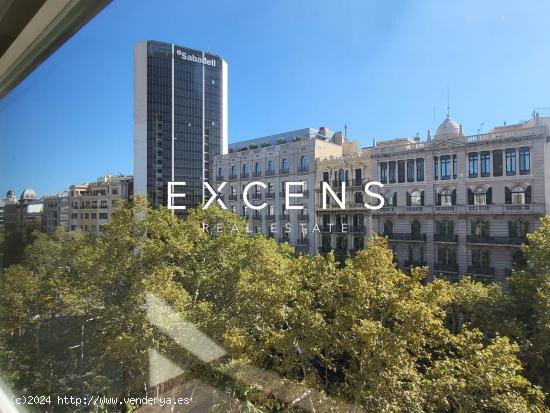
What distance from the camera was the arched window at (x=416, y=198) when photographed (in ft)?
5.94

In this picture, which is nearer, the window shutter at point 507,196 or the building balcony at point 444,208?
the window shutter at point 507,196

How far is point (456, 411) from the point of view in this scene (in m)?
1.36

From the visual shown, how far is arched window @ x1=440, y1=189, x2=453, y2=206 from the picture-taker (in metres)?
1.77

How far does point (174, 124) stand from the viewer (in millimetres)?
2426

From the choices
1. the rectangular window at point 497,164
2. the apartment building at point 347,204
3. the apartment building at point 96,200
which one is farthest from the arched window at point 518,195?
the apartment building at point 96,200

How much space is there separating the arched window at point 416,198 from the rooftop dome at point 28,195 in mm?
2239

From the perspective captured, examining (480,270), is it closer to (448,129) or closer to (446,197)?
(446,197)

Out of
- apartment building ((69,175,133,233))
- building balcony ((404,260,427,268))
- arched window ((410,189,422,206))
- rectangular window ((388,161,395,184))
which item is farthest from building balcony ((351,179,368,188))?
apartment building ((69,175,133,233))

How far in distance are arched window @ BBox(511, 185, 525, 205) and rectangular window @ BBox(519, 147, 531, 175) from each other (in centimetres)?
7

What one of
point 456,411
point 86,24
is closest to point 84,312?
point 86,24

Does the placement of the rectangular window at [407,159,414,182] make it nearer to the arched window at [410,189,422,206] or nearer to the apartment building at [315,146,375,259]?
the arched window at [410,189,422,206]

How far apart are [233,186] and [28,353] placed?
1.53 metres

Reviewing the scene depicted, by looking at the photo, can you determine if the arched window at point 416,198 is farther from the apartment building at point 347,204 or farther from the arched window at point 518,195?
the arched window at point 518,195
